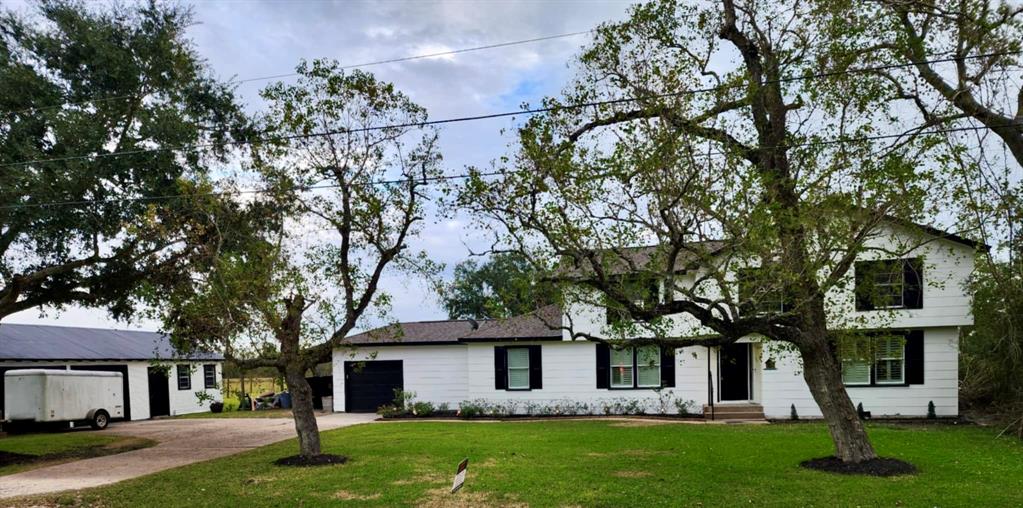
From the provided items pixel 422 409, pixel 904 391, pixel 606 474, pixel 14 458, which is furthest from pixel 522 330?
pixel 14 458

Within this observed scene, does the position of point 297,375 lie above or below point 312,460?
above

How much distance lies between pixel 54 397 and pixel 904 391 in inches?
1071

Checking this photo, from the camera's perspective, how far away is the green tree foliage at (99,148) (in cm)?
1322

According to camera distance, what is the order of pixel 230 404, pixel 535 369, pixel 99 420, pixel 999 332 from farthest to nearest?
pixel 230 404, pixel 99 420, pixel 535 369, pixel 999 332

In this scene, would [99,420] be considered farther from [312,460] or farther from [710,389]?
[710,389]

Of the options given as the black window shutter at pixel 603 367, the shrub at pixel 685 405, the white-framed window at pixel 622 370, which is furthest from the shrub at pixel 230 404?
the shrub at pixel 685 405

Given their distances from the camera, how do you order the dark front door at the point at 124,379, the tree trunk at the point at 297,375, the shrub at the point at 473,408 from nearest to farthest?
the tree trunk at the point at 297,375, the shrub at the point at 473,408, the dark front door at the point at 124,379

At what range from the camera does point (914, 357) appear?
18672 mm

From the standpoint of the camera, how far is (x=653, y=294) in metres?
10.2

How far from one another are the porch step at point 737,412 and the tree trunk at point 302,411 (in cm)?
1195

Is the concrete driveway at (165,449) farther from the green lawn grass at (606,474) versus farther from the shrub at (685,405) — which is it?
the shrub at (685,405)

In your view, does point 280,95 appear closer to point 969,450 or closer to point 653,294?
point 653,294

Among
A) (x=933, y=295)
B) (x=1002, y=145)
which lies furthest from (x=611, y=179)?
(x=933, y=295)

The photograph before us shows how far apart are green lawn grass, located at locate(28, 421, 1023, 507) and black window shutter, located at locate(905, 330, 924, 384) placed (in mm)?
2656
